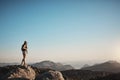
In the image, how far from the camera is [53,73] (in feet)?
82.5

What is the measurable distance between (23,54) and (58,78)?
22.5 feet

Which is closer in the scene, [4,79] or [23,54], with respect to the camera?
[4,79]

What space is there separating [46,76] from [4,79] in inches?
174

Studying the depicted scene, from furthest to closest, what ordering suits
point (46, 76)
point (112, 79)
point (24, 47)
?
point (112, 79) → point (24, 47) → point (46, 76)

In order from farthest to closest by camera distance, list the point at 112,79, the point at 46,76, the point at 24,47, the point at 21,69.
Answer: the point at 112,79
the point at 24,47
the point at 21,69
the point at 46,76

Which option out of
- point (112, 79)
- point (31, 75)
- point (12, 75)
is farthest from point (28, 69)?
point (112, 79)

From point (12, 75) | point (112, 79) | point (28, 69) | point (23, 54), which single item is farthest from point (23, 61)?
point (112, 79)

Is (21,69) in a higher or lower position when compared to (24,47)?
lower

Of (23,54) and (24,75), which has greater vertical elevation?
(23,54)

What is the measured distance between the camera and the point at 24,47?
29484 mm

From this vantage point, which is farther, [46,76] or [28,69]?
[28,69]

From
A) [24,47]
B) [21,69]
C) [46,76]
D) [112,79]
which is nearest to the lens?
[46,76]

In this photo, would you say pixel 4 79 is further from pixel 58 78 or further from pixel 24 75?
pixel 58 78

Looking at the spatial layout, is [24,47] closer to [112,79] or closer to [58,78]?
[58,78]
